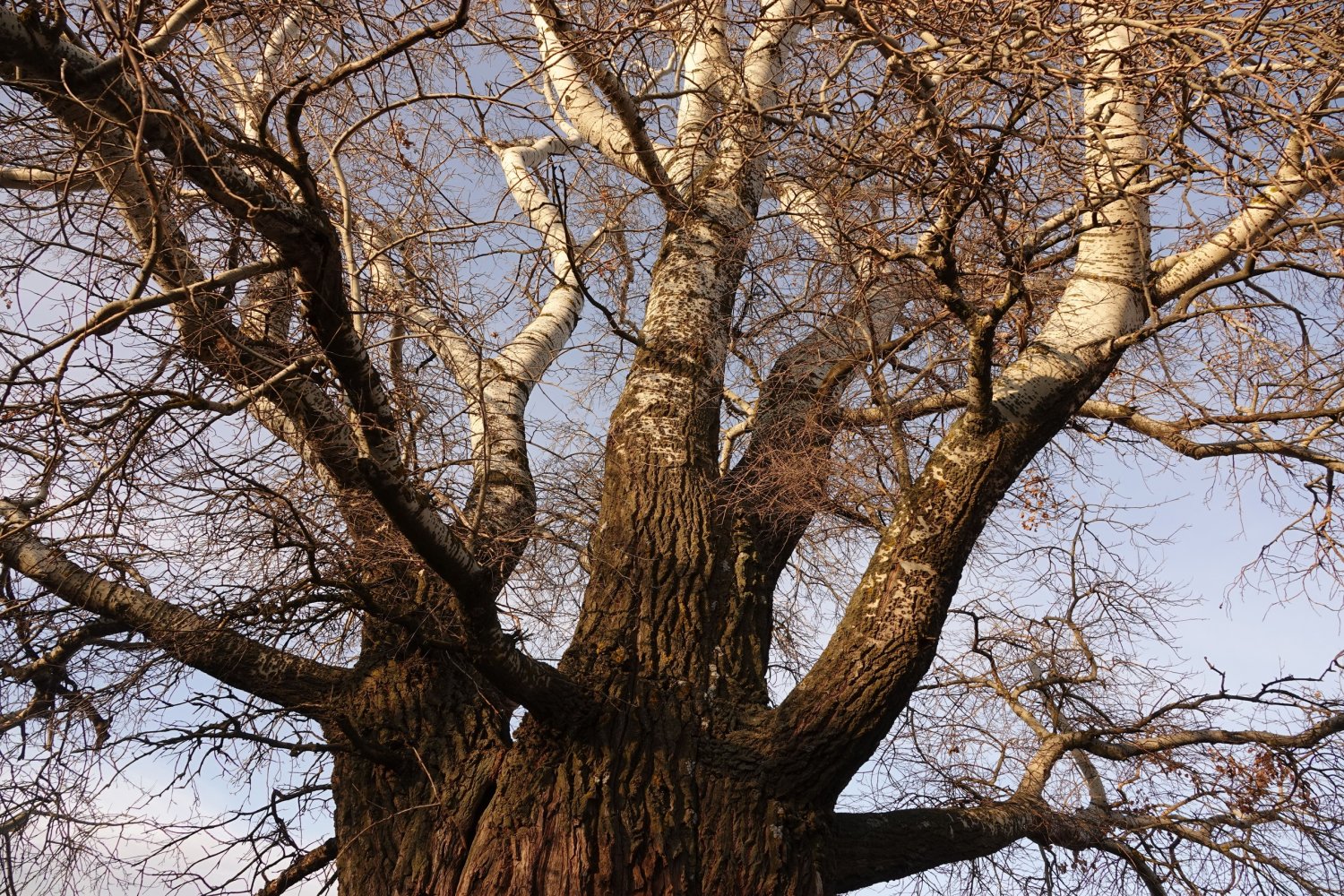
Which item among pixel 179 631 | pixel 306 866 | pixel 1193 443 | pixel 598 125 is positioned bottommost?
pixel 306 866

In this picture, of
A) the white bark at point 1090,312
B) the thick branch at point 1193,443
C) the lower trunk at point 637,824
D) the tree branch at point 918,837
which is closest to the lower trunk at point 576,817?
the lower trunk at point 637,824

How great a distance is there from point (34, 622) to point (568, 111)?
355 centimetres

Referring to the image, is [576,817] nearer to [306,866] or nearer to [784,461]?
[306,866]

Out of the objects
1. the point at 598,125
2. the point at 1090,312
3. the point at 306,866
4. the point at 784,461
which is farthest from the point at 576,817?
the point at 598,125

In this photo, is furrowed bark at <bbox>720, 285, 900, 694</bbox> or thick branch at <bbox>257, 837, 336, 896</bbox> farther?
furrowed bark at <bbox>720, 285, 900, 694</bbox>

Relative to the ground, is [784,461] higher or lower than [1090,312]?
lower

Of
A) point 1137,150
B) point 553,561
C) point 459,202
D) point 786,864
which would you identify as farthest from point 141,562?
point 1137,150

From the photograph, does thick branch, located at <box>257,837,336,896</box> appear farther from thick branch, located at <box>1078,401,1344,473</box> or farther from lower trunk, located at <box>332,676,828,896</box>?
thick branch, located at <box>1078,401,1344,473</box>

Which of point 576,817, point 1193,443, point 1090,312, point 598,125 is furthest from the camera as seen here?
point 598,125

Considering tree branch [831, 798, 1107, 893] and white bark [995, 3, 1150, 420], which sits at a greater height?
white bark [995, 3, 1150, 420]

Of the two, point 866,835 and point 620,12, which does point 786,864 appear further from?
point 620,12

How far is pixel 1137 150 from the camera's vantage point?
3504 mm

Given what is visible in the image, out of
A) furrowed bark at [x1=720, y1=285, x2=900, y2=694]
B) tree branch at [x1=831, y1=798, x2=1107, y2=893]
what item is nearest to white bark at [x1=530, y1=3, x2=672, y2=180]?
furrowed bark at [x1=720, y1=285, x2=900, y2=694]

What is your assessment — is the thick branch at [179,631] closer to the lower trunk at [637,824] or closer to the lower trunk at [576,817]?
the lower trunk at [576,817]
